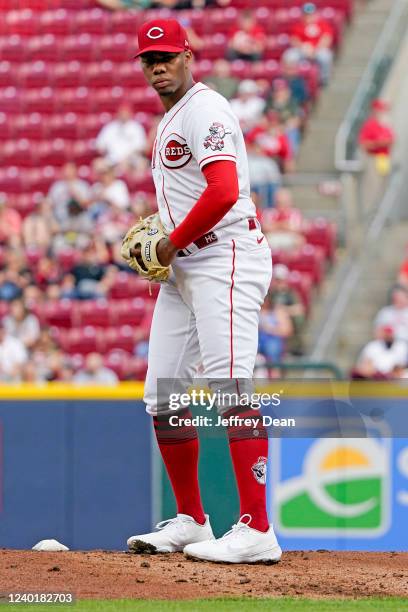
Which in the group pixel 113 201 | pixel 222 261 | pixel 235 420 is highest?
pixel 113 201

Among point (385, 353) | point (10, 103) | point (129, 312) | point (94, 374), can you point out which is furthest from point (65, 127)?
point (385, 353)

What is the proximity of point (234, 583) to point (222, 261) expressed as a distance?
1176mm

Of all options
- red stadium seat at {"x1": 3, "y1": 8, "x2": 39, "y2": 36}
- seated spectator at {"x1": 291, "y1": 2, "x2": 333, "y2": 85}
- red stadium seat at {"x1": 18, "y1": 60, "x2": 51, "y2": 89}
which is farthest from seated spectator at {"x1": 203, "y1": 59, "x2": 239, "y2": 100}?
red stadium seat at {"x1": 3, "y1": 8, "x2": 39, "y2": 36}

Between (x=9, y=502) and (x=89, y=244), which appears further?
(x=89, y=244)

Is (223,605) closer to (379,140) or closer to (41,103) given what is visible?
(379,140)

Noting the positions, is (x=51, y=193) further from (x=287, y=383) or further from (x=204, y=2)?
(x=287, y=383)

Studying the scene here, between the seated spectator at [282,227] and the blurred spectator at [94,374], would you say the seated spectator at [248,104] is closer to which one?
the seated spectator at [282,227]

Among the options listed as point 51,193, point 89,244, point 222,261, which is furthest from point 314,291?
point 222,261

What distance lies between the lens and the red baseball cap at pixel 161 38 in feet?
17.5

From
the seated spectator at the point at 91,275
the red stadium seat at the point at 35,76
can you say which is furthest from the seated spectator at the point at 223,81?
the seated spectator at the point at 91,275

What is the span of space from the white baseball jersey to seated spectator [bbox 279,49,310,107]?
9415 millimetres

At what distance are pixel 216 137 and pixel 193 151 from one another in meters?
0.12

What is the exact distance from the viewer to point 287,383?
7488mm

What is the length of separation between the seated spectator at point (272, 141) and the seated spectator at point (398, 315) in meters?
2.70
